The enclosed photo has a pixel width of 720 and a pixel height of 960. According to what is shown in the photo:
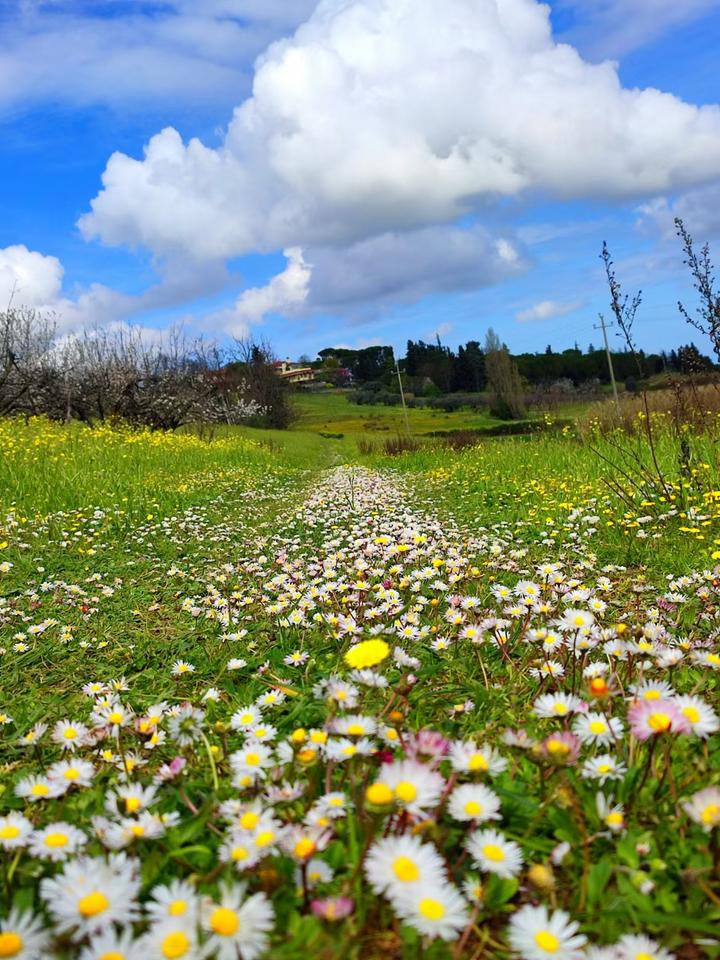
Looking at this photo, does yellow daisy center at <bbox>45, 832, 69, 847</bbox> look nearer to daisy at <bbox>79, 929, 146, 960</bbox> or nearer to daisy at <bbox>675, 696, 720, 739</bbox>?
daisy at <bbox>79, 929, 146, 960</bbox>

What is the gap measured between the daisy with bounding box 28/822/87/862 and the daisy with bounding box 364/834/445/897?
531 mm

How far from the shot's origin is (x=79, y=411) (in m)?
23.5

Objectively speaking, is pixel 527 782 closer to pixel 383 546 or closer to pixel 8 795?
pixel 8 795

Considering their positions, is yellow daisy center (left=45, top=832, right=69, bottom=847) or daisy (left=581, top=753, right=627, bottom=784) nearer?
A: yellow daisy center (left=45, top=832, right=69, bottom=847)

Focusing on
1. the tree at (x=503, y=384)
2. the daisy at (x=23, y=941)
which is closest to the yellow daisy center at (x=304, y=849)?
the daisy at (x=23, y=941)

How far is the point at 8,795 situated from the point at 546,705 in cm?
143

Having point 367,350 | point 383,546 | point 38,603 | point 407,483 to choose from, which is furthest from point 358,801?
point 367,350

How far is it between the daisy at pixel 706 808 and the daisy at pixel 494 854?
285 mm

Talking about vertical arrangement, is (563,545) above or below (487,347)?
below

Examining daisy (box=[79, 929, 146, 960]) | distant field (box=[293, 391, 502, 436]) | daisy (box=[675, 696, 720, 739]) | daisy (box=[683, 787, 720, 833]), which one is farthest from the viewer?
distant field (box=[293, 391, 502, 436])

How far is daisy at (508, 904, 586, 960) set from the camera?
2.53 feet

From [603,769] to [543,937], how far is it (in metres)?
0.44

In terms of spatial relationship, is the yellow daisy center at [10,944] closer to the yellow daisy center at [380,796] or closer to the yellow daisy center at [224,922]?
the yellow daisy center at [224,922]

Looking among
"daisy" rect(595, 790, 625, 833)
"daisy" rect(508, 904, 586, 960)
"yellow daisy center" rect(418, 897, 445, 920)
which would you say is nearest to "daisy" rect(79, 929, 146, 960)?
"yellow daisy center" rect(418, 897, 445, 920)
